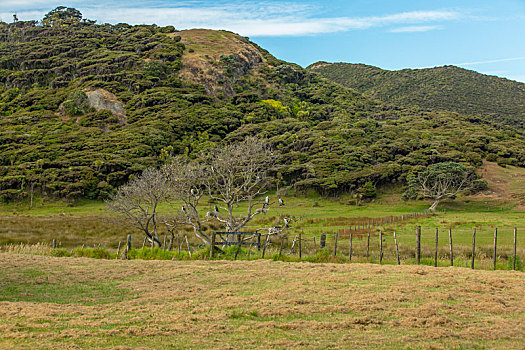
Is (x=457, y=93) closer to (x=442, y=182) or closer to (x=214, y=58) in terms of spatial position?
(x=214, y=58)

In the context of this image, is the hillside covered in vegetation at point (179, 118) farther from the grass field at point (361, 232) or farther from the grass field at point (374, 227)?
the grass field at point (361, 232)

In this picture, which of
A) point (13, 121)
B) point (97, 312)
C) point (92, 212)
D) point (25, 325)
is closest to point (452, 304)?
point (97, 312)

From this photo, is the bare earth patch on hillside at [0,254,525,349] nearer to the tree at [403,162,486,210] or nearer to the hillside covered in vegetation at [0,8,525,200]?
A: the tree at [403,162,486,210]

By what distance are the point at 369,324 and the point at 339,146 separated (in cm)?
8433

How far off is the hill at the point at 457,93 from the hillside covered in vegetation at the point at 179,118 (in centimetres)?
2792

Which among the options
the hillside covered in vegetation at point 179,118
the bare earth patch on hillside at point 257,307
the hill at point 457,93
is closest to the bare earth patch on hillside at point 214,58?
the hillside covered in vegetation at point 179,118

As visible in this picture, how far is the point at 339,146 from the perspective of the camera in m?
91.7

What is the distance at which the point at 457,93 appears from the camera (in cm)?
16700

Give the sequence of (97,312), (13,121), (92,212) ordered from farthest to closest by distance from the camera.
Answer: (13,121) < (92,212) < (97,312)

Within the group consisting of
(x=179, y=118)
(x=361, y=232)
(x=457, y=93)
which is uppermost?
(x=457, y=93)

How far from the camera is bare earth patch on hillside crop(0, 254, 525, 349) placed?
7.96 meters

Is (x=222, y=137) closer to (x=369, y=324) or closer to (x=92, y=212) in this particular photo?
(x=92, y=212)

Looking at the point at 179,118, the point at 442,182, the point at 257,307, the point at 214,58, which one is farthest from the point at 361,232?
the point at 214,58

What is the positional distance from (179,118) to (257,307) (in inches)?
3865
